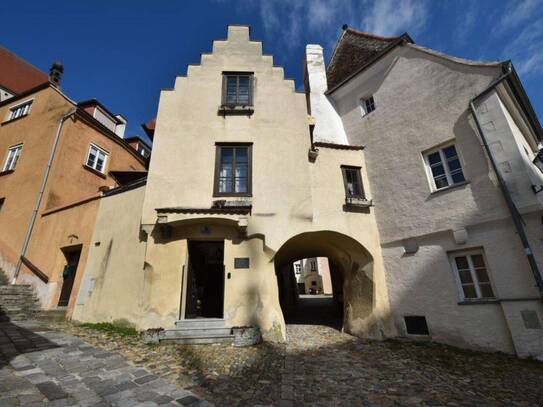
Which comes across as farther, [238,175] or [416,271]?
[238,175]

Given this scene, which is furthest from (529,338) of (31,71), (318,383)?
(31,71)

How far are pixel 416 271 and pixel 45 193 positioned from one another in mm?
15853

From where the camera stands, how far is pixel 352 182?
31.8 ft

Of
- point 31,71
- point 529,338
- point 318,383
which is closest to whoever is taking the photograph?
point 318,383

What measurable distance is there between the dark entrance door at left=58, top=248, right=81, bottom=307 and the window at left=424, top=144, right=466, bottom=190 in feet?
44.6

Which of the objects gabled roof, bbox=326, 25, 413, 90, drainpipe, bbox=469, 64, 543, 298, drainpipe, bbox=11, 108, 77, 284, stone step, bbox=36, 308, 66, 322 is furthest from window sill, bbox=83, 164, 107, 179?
drainpipe, bbox=469, 64, 543, 298

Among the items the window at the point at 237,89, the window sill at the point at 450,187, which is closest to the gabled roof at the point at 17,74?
the window at the point at 237,89

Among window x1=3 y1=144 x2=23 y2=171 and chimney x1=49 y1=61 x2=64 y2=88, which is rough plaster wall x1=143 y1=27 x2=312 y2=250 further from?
chimney x1=49 y1=61 x2=64 y2=88

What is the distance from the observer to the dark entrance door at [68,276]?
10.1 m

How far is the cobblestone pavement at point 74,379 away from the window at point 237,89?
8609 millimetres

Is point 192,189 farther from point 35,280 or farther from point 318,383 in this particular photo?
point 35,280

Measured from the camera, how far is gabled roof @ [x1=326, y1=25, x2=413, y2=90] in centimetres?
1084

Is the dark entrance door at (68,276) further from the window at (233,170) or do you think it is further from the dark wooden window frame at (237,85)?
the dark wooden window frame at (237,85)

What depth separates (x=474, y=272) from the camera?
6949 millimetres
